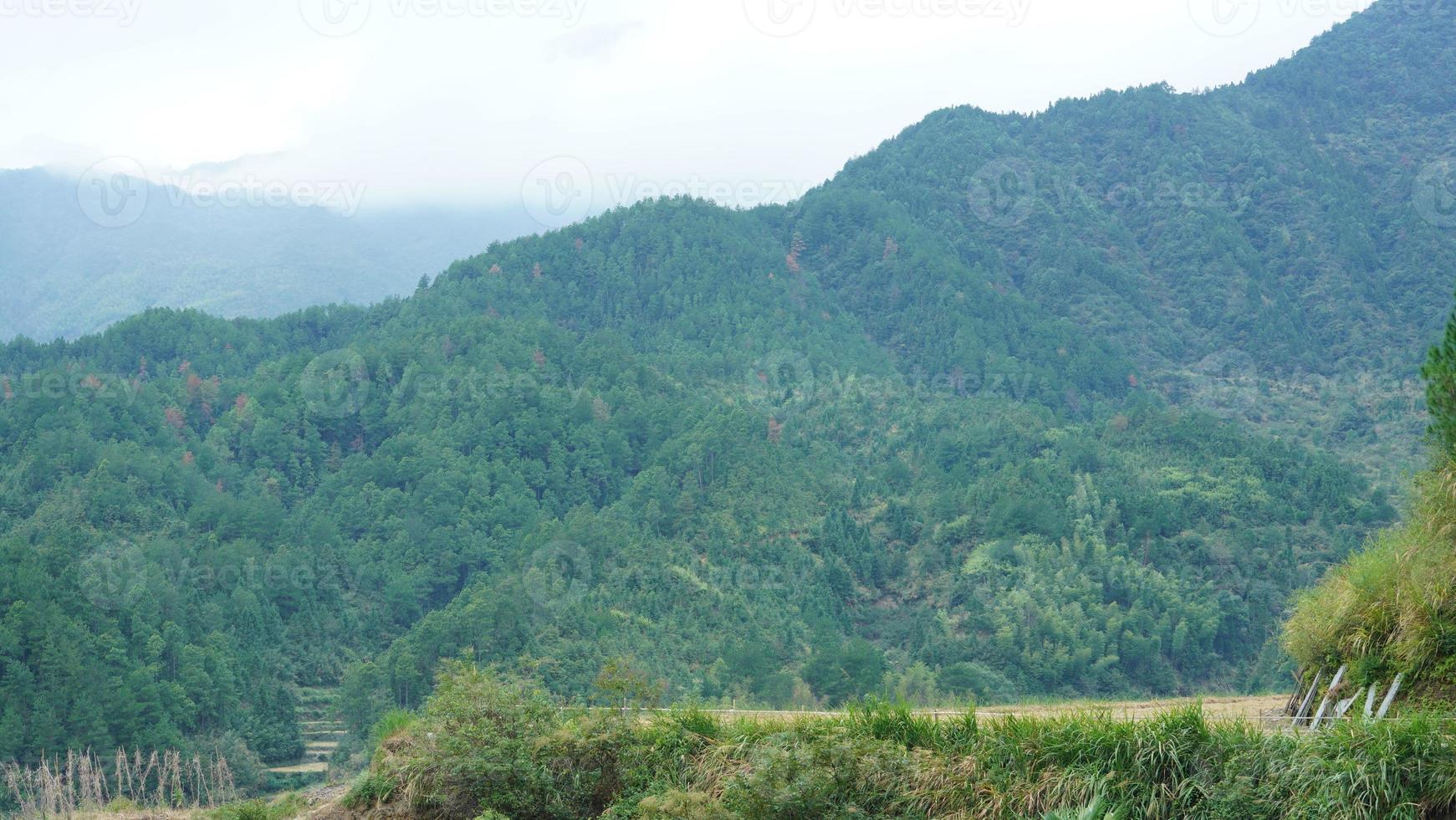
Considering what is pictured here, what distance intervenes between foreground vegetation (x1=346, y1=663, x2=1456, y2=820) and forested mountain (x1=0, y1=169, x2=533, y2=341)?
97360 mm

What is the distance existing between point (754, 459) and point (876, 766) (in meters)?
49.4

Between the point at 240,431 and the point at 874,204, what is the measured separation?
5211 centimetres

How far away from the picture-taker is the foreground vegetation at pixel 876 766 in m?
8.02

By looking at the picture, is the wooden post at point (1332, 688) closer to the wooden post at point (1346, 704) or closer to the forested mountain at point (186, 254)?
the wooden post at point (1346, 704)

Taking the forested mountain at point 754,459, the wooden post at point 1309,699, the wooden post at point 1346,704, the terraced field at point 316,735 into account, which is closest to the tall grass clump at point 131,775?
the forested mountain at point 754,459

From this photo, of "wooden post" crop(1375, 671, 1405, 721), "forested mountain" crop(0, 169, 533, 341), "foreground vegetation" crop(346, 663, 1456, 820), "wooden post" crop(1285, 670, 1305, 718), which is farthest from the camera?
"forested mountain" crop(0, 169, 533, 341)

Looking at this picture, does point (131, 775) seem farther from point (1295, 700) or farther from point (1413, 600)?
point (1413, 600)

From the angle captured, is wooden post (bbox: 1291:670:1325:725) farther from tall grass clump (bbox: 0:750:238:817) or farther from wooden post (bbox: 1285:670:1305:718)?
tall grass clump (bbox: 0:750:238:817)

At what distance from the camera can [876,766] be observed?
31.0ft

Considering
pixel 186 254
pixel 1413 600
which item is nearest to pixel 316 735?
pixel 1413 600

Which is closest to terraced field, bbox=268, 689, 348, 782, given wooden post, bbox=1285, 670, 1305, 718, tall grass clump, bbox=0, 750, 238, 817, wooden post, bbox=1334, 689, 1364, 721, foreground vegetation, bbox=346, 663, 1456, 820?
tall grass clump, bbox=0, 750, 238, 817

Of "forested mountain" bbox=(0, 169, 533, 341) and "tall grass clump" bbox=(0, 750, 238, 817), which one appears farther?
"forested mountain" bbox=(0, 169, 533, 341)

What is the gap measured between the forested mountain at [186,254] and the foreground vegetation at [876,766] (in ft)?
319

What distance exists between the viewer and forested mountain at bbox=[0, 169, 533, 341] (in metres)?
105
